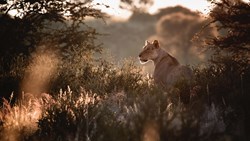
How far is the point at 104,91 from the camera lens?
44.5 ft

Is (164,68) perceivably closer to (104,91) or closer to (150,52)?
(150,52)

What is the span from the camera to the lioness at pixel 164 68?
13211mm

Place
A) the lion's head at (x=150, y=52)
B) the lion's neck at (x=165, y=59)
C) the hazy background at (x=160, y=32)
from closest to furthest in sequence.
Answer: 1. the lion's neck at (x=165, y=59)
2. the lion's head at (x=150, y=52)
3. the hazy background at (x=160, y=32)

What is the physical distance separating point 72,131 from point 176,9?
75.3 m

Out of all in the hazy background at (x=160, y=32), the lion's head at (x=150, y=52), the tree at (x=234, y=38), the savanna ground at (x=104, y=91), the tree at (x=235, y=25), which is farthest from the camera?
the hazy background at (x=160, y=32)

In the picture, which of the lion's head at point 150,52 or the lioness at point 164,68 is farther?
the lion's head at point 150,52

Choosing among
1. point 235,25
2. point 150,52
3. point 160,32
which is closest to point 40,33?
point 150,52

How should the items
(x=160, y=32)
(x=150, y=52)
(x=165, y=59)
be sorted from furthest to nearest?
(x=160, y=32), (x=150, y=52), (x=165, y=59)

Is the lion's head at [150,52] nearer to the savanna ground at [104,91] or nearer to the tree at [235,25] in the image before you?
the savanna ground at [104,91]

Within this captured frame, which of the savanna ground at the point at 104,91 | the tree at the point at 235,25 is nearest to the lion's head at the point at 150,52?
the savanna ground at the point at 104,91

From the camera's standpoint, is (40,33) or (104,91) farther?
(40,33)

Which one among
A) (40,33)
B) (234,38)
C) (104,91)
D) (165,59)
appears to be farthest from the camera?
(40,33)

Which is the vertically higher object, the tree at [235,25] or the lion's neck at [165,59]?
the tree at [235,25]

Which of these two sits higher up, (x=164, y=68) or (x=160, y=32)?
(x=160, y=32)
